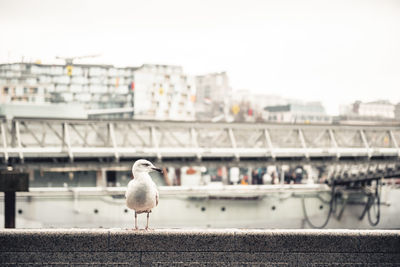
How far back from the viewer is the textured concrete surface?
6.49 metres

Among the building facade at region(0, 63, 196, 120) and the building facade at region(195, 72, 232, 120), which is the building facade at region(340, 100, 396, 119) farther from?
the building facade at region(0, 63, 196, 120)

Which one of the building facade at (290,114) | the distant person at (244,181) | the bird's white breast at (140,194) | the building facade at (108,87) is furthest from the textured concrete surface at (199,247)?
the building facade at (290,114)

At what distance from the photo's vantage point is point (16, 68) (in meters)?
104

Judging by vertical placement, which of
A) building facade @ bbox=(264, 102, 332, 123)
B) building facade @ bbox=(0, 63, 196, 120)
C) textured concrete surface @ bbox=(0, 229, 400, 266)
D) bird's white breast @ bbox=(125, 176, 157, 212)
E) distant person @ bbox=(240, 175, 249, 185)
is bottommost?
distant person @ bbox=(240, 175, 249, 185)

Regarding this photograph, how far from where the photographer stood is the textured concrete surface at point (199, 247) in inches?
256

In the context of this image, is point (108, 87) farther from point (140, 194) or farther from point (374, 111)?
point (140, 194)

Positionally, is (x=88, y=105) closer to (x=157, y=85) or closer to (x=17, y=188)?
(x=157, y=85)

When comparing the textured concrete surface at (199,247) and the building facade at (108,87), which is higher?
the building facade at (108,87)

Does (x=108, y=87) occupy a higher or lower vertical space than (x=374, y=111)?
higher

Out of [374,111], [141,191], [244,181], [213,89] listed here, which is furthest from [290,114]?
[141,191]

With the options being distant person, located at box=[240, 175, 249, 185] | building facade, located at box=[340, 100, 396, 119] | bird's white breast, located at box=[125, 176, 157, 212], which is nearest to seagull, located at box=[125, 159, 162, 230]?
bird's white breast, located at box=[125, 176, 157, 212]

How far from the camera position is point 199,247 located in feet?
21.7

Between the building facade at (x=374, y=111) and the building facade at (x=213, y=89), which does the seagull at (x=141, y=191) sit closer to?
the building facade at (x=374, y=111)

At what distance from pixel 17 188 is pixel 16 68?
10258 cm
